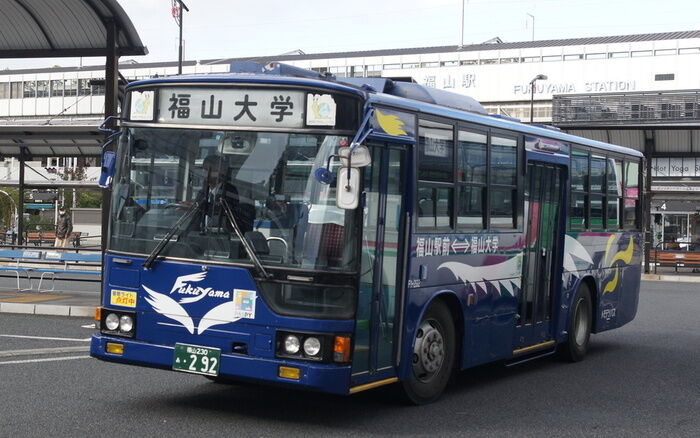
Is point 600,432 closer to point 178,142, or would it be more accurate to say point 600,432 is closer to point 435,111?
point 435,111

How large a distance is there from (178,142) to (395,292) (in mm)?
2119

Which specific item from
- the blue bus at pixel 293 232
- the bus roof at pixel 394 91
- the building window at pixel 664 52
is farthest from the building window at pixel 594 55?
the blue bus at pixel 293 232

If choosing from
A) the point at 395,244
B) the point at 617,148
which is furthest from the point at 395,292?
the point at 617,148

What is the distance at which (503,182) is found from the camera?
1038 centimetres

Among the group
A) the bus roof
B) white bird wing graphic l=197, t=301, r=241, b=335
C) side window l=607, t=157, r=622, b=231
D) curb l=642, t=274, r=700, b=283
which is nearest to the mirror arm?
the bus roof

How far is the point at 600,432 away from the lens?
8.03m

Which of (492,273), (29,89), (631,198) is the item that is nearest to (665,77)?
(29,89)

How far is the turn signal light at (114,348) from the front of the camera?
26.4 ft

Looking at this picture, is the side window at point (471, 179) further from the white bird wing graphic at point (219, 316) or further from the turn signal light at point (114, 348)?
the turn signal light at point (114, 348)

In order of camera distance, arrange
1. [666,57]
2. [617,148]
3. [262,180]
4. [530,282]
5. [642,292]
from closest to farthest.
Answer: [262,180], [530,282], [617,148], [642,292], [666,57]

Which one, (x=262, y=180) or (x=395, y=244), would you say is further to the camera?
(x=395, y=244)

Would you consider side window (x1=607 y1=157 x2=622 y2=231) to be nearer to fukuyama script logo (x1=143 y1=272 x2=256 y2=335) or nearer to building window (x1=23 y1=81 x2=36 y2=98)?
fukuyama script logo (x1=143 y1=272 x2=256 y2=335)

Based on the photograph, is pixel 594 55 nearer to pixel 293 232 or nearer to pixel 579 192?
pixel 579 192

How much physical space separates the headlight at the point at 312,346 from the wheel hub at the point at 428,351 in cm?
156
